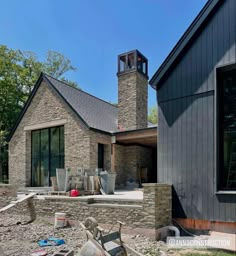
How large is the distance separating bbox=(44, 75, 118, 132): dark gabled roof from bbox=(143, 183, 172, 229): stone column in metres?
5.79

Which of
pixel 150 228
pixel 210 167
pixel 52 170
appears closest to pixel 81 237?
pixel 150 228

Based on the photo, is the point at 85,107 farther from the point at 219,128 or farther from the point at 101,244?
the point at 101,244

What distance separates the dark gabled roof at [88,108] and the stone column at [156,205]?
5.79m

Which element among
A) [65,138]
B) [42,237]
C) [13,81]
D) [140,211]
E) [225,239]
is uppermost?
[13,81]

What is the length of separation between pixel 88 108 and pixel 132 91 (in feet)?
8.26

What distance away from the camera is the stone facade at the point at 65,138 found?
40.5 feet

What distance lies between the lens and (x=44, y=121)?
14180 millimetres

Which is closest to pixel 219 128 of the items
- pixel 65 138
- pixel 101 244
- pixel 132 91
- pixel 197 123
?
pixel 197 123

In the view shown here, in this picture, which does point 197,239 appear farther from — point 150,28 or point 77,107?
point 150,28

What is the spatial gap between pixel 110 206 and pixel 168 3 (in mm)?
9237

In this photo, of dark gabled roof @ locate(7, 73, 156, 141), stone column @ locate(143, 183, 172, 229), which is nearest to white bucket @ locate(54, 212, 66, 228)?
stone column @ locate(143, 183, 172, 229)

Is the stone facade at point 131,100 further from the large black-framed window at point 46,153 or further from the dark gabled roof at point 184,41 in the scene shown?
the dark gabled roof at point 184,41

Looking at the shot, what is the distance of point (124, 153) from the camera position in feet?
47.3

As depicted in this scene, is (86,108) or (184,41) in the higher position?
(184,41)
